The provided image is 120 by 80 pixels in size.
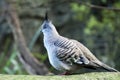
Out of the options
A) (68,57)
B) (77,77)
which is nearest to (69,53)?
(68,57)

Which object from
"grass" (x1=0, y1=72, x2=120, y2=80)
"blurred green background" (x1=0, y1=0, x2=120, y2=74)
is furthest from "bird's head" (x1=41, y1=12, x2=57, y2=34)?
"blurred green background" (x1=0, y1=0, x2=120, y2=74)

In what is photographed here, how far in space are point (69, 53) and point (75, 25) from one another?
6780mm

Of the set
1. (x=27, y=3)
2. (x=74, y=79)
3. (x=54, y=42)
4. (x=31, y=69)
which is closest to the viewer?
(x=74, y=79)

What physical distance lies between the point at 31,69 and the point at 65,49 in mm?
2769

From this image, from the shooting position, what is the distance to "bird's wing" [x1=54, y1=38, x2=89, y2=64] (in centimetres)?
497

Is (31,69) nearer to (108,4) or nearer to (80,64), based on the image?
(80,64)

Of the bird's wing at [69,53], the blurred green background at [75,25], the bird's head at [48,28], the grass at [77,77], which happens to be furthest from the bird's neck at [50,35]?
the blurred green background at [75,25]

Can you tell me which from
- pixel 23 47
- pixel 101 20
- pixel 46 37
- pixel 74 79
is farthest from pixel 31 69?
pixel 101 20

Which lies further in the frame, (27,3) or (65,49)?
(27,3)

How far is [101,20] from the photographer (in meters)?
11.0

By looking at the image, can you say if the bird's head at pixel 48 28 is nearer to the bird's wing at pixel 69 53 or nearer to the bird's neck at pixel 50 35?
the bird's neck at pixel 50 35

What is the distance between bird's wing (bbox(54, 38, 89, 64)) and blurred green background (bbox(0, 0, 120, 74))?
4.69m

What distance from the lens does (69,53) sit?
16.4ft

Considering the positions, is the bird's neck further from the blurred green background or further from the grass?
the blurred green background
